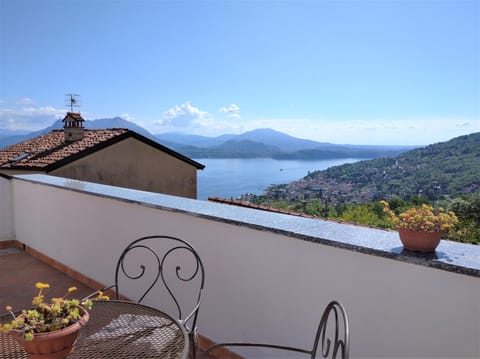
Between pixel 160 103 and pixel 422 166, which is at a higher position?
pixel 160 103

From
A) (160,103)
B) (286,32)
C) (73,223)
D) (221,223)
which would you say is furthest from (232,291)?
(160,103)

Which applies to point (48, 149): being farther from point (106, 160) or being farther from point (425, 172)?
point (425, 172)

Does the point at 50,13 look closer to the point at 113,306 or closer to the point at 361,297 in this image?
the point at 113,306

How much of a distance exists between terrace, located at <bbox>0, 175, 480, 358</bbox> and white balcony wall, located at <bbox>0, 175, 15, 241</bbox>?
161 centimetres

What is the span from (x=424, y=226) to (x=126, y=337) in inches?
54.6

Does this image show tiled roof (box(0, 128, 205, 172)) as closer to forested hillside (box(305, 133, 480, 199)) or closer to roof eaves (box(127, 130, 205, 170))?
roof eaves (box(127, 130, 205, 170))

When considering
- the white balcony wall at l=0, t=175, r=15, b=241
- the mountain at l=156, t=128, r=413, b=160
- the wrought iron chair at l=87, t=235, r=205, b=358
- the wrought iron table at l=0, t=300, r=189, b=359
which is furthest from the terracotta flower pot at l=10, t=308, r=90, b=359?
the mountain at l=156, t=128, r=413, b=160

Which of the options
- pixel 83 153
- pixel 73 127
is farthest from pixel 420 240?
pixel 73 127

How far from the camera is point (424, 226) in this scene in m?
1.47

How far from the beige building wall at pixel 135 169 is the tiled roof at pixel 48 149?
361 millimetres

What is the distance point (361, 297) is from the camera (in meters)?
1.69

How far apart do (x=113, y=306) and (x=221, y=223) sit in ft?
2.63

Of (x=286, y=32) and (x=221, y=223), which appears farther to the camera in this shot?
(x=286, y=32)

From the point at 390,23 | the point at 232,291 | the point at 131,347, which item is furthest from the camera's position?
the point at 390,23
